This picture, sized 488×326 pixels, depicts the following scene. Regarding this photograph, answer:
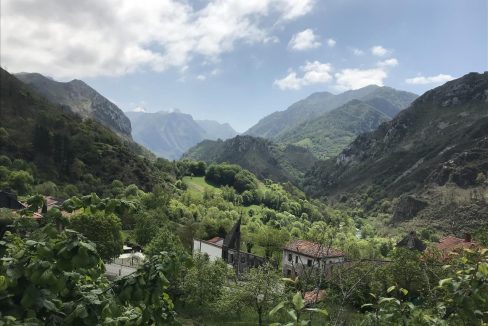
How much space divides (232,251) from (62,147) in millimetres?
85592

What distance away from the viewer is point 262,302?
43.7m

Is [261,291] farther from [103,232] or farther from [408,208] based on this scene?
[408,208]

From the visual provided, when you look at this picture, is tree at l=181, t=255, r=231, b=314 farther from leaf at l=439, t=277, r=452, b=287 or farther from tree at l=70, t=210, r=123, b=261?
leaf at l=439, t=277, r=452, b=287

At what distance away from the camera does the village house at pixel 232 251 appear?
241 ft

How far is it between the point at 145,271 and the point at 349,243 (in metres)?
91.9

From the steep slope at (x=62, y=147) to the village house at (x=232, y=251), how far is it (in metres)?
58.5

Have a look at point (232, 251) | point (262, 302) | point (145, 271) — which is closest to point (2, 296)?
point (145, 271)

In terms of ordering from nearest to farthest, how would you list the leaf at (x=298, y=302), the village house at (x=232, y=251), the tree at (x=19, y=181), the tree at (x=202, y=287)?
the leaf at (x=298, y=302), the tree at (x=202, y=287), the village house at (x=232, y=251), the tree at (x=19, y=181)

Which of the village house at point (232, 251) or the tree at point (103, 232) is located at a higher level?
the tree at point (103, 232)

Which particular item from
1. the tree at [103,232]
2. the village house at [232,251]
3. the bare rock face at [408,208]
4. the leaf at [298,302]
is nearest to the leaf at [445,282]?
the leaf at [298,302]

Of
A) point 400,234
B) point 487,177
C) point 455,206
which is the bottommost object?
point 400,234

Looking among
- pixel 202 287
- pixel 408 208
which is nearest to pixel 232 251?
pixel 202 287

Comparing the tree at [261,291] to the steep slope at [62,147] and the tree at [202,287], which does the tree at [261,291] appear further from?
the steep slope at [62,147]

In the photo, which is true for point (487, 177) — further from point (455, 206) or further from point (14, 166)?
point (14, 166)
